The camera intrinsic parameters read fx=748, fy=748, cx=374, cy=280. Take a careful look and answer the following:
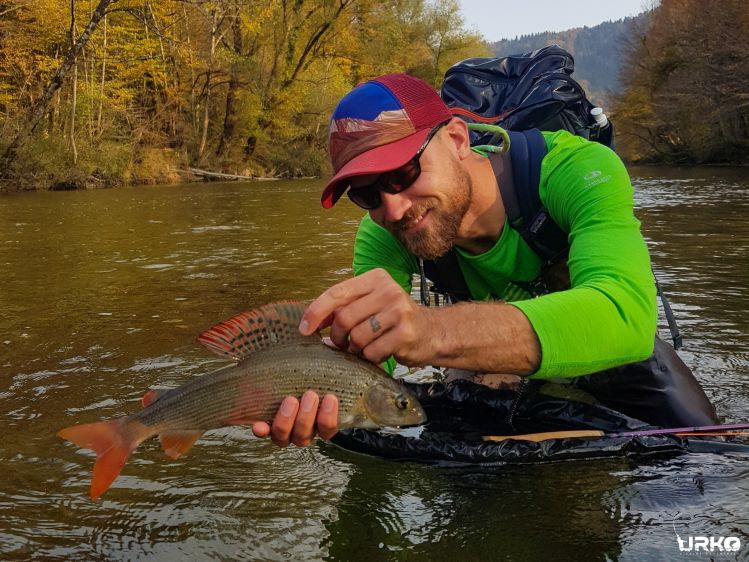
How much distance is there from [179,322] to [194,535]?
4.37 metres

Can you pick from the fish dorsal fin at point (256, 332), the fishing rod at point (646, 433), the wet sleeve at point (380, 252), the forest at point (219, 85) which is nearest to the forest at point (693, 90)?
the forest at point (219, 85)

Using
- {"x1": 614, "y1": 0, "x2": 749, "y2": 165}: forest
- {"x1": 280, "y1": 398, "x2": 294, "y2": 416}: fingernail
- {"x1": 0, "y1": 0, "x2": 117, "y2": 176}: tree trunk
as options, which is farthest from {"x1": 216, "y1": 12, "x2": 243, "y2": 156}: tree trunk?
{"x1": 280, "y1": 398, "x2": 294, "y2": 416}: fingernail

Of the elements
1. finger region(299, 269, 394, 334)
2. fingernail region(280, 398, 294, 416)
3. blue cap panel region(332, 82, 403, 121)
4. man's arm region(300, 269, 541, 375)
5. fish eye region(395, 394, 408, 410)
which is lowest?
fish eye region(395, 394, 408, 410)

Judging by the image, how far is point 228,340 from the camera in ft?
9.62

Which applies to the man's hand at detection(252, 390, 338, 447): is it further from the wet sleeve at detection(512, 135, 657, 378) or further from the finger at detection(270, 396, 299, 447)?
the wet sleeve at detection(512, 135, 657, 378)

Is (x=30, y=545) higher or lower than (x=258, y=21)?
lower

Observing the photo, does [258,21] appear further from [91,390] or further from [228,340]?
[228,340]

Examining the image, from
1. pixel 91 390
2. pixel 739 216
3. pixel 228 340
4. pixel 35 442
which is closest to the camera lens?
pixel 228 340

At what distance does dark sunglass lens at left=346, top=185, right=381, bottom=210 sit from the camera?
10.7ft

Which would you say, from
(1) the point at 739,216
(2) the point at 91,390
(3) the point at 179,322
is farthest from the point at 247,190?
(2) the point at 91,390

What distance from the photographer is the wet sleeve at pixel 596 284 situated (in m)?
2.48

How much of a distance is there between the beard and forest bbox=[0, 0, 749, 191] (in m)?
23.8

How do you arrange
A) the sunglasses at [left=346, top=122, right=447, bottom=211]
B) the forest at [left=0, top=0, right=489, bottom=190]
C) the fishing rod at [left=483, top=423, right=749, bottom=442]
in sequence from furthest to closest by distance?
the forest at [left=0, top=0, right=489, bottom=190]
the fishing rod at [left=483, top=423, right=749, bottom=442]
the sunglasses at [left=346, top=122, right=447, bottom=211]

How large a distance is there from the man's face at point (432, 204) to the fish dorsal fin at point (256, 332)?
719 millimetres
